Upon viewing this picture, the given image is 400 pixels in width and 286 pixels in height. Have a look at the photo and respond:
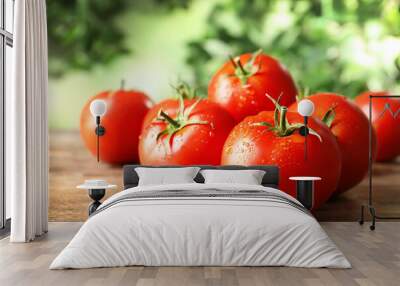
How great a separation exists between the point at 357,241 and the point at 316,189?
36 centimetres

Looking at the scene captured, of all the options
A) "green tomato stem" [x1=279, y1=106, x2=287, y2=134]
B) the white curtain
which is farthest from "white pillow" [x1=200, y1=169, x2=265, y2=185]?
the white curtain

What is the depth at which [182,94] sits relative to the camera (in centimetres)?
428

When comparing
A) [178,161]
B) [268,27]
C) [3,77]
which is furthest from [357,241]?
[3,77]

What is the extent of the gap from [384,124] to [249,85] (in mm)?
1048

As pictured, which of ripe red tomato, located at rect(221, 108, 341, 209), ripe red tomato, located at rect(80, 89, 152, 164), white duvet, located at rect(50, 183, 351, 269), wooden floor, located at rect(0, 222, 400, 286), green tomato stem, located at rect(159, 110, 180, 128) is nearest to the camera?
wooden floor, located at rect(0, 222, 400, 286)

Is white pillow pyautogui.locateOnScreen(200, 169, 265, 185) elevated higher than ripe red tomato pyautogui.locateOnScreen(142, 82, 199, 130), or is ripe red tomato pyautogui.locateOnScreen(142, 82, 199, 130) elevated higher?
ripe red tomato pyautogui.locateOnScreen(142, 82, 199, 130)

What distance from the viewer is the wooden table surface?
4449mm

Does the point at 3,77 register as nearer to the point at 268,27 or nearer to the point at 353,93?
the point at 268,27

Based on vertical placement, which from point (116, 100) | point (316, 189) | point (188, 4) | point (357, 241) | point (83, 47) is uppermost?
point (188, 4)

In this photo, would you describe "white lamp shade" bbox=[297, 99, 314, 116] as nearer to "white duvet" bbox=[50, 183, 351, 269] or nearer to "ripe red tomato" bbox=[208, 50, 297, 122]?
"ripe red tomato" bbox=[208, 50, 297, 122]

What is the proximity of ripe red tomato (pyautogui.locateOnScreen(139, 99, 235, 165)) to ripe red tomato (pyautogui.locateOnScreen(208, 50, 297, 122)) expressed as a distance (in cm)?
8

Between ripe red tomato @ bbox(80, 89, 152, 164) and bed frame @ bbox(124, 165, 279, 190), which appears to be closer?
bed frame @ bbox(124, 165, 279, 190)

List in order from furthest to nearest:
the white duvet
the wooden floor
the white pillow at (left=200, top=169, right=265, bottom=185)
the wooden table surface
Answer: the wooden table surface
the white pillow at (left=200, top=169, right=265, bottom=185)
the white duvet
the wooden floor

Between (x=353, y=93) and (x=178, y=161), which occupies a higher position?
(x=353, y=93)
